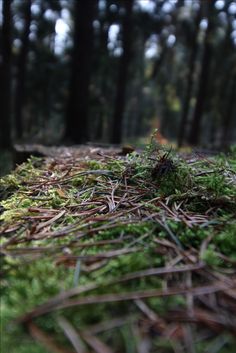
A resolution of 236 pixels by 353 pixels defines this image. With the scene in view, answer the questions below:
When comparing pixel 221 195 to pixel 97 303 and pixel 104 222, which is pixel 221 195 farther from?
pixel 97 303

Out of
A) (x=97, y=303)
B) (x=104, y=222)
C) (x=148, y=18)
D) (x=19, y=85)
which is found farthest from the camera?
(x=148, y=18)

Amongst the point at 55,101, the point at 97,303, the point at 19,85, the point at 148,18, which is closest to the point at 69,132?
the point at 97,303

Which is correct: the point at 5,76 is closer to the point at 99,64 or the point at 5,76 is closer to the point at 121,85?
the point at 121,85

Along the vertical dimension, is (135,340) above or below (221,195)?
below

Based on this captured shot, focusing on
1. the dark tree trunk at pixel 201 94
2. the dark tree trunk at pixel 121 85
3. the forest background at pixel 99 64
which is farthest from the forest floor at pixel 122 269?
the dark tree trunk at pixel 201 94

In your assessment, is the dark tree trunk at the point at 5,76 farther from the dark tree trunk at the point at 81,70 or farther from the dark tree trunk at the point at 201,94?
the dark tree trunk at the point at 201,94

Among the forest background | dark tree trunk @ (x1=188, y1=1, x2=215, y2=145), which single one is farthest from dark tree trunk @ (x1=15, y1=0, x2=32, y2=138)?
dark tree trunk @ (x1=188, y1=1, x2=215, y2=145)

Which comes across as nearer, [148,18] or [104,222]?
[104,222]
